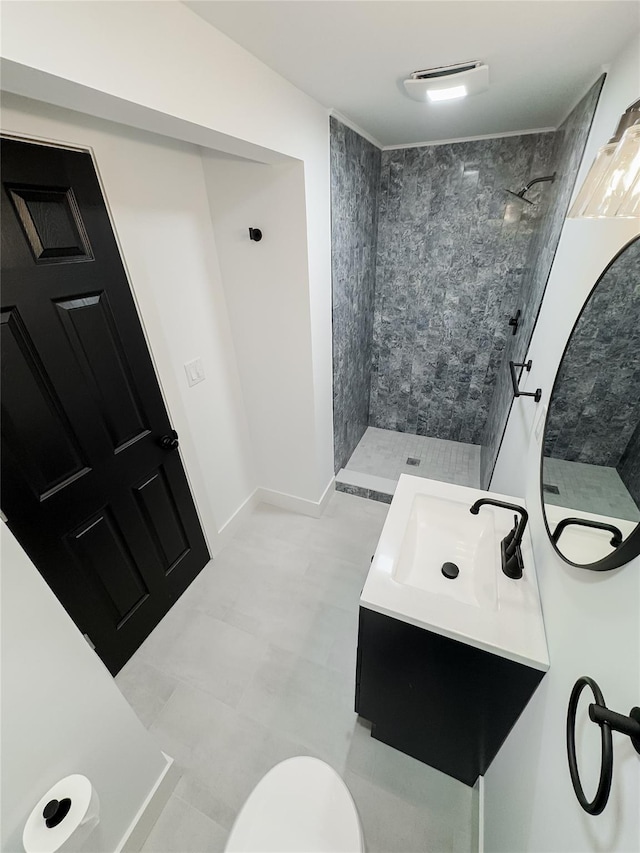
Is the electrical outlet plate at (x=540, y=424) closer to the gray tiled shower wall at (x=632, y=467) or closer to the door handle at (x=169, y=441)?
the gray tiled shower wall at (x=632, y=467)

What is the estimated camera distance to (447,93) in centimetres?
128

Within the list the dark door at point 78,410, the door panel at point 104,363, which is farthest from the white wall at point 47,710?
the door panel at point 104,363

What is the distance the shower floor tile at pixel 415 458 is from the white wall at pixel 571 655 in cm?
126

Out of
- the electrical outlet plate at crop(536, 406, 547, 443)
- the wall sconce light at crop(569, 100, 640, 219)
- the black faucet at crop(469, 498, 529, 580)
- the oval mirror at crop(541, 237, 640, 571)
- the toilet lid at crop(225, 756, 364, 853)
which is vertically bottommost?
the toilet lid at crop(225, 756, 364, 853)

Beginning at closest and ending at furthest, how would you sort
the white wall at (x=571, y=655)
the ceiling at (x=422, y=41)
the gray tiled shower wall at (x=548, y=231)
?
1. the white wall at (x=571, y=655)
2. the ceiling at (x=422, y=41)
3. the gray tiled shower wall at (x=548, y=231)

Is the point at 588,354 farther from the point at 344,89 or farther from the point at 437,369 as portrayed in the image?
the point at 437,369

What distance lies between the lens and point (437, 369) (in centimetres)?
286

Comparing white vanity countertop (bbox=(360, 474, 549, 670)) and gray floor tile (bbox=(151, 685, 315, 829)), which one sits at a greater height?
white vanity countertop (bbox=(360, 474, 549, 670))

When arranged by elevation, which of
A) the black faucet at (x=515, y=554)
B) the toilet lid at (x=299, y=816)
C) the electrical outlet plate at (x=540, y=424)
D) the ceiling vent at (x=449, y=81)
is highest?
the ceiling vent at (x=449, y=81)

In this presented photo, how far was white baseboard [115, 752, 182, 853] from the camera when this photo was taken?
1.09 meters

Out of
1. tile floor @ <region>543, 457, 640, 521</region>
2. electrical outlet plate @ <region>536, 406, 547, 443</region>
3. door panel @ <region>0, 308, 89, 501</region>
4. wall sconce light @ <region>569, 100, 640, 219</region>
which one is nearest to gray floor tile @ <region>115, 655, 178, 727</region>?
door panel @ <region>0, 308, 89, 501</region>

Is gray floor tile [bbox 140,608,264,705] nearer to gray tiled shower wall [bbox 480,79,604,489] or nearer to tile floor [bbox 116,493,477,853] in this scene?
tile floor [bbox 116,493,477,853]

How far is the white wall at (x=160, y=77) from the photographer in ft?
2.10

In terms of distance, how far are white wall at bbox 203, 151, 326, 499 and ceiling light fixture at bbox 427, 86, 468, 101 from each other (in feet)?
1.81
